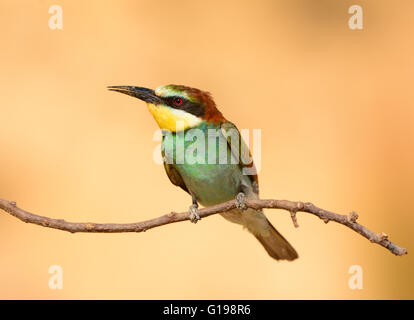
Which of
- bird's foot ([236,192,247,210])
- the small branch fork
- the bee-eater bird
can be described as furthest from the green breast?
the small branch fork

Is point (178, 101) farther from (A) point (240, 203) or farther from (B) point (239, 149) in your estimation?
(A) point (240, 203)

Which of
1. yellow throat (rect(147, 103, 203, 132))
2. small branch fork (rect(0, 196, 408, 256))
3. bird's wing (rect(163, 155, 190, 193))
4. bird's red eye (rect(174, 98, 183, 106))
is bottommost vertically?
small branch fork (rect(0, 196, 408, 256))

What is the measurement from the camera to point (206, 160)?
1.84 metres

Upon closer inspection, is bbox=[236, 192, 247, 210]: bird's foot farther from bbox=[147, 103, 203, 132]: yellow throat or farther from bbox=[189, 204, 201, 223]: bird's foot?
bbox=[147, 103, 203, 132]: yellow throat

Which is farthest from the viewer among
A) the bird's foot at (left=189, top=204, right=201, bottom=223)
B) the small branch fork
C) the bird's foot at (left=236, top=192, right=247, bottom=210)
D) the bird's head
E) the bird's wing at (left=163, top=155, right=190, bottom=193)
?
the bird's wing at (left=163, top=155, right=190, bottom=193)

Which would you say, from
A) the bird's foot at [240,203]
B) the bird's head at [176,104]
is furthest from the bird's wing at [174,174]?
the bird's foot at [240,203]

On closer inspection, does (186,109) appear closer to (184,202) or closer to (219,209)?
(219,209)

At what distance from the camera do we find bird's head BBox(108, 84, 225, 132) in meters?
1.78

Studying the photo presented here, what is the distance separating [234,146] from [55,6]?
166 cm

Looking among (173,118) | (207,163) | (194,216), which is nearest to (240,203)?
(194,216)

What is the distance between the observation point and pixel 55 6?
119 inches

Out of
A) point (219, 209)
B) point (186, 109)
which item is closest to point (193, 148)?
point (186, 109)

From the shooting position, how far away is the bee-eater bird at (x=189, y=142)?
5.84 feet

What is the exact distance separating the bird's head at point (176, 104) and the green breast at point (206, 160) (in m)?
0.03
